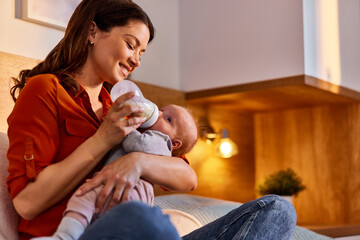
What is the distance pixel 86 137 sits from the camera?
48.3 inches

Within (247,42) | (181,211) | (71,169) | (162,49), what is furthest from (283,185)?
(71,169)

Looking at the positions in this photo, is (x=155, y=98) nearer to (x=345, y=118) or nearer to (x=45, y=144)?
(x=345, y=118)

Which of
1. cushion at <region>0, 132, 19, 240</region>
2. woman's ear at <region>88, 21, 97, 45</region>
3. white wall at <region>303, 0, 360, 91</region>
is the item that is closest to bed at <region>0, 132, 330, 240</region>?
cushion at <region>0, 132, 19, 240</region>

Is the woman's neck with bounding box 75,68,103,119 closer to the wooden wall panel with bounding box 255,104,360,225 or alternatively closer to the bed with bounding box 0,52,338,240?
the bed with bounding box 0,52,338,240

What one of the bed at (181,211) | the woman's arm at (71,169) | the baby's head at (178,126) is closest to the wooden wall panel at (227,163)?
the bed at (181,211)

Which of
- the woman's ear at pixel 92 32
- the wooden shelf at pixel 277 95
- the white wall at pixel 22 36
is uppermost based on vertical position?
the white wall at pixel 22 36

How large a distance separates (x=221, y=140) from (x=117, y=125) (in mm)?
1736

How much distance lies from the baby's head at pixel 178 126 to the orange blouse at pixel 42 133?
7.5 inches

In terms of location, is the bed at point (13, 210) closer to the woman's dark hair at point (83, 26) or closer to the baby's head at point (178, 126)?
the woman's dark hair at point (83, 26)

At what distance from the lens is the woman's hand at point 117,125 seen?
3.76 feet

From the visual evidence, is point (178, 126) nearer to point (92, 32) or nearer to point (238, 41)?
point (92, 32)

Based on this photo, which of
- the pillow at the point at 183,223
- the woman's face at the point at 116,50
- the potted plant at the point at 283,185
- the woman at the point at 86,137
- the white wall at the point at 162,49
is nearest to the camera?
the woman at the point at 86,137

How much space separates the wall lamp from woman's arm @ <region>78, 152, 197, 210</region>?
1.56m

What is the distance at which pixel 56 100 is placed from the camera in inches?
47.8
